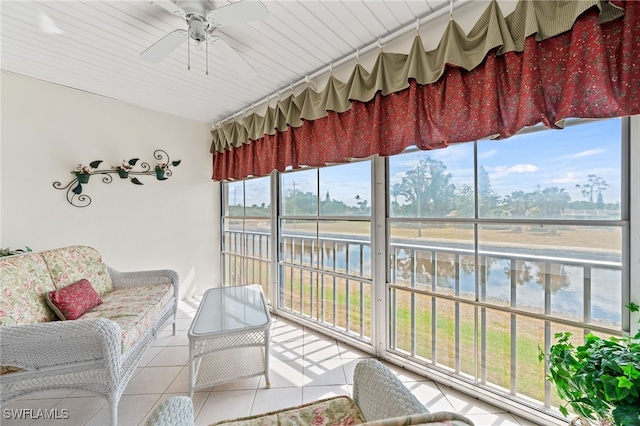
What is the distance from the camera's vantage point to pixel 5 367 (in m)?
1.39

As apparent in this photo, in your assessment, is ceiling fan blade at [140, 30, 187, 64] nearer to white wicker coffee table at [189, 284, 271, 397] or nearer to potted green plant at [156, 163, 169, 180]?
potted green plant at [156, 163, 169, 180]

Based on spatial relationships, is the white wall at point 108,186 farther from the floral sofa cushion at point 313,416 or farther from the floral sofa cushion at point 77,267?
the floral sofa cushion at point 313,416

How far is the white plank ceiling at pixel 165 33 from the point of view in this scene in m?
1.65

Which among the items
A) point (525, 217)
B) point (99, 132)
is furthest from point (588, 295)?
point (99, 132)

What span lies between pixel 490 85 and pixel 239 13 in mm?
1415

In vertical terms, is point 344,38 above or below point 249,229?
above

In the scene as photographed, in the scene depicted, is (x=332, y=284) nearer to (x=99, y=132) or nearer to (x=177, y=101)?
(x=177, y=101)

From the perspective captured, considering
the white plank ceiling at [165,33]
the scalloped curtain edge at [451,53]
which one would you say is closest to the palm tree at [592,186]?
the scalloped curtain edge at [451,53]

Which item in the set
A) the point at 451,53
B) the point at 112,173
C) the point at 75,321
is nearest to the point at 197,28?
the point at 451,53

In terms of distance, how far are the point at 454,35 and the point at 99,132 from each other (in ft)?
11.6

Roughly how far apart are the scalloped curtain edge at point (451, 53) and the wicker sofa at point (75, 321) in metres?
2.08

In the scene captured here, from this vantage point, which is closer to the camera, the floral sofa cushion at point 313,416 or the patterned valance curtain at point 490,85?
the floral sofa cushion at point 313,416

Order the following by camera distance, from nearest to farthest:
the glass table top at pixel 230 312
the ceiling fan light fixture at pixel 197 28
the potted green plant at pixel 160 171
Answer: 1. the ceiling fan light fixture at pixel 197 28
2. the glass table top at pixel 230 312
3. the potted green plant at pixel 160 171

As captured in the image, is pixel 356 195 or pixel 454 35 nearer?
pixel 454 35
